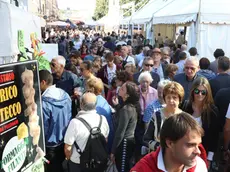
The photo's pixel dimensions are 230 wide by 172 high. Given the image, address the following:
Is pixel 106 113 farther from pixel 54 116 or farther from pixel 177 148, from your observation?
pixel 177 148

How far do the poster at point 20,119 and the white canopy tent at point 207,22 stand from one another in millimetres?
8974

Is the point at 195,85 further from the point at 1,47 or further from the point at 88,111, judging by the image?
the point at 1,47

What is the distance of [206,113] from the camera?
3.50 m

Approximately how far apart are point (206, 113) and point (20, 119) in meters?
2.31

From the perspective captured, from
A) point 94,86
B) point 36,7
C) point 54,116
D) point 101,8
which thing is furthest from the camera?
point 101,8

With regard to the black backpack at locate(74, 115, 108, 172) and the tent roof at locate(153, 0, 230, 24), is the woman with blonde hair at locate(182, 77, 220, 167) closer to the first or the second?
the black backpack at locate(74, 115, 108, 172)

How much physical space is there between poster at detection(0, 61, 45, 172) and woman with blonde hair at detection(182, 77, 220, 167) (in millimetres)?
2008

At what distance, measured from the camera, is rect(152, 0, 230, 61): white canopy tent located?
10.1m

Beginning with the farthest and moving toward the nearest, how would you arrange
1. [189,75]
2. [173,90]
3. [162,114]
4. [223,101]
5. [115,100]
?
[115,100]
[189,75]
[223,101]
[173,90]
[162,114]

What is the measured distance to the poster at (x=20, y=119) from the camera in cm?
177

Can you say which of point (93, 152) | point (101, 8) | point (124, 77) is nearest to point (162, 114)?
point (93, 152)

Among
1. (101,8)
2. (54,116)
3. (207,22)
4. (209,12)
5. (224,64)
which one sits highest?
(101,8)

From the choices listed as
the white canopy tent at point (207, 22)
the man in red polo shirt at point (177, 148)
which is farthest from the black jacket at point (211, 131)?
the white canopy tent at point (207, 22)

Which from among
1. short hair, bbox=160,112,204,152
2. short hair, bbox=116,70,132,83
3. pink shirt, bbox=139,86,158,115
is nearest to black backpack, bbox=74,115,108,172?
pink shirt, bbox=139,86,158,115
